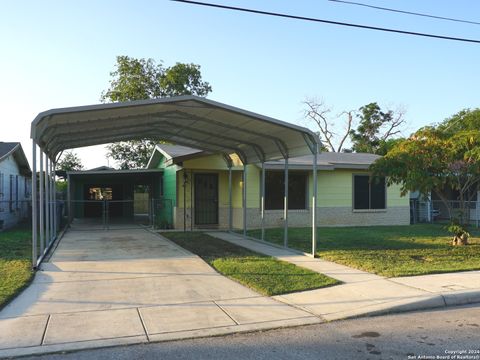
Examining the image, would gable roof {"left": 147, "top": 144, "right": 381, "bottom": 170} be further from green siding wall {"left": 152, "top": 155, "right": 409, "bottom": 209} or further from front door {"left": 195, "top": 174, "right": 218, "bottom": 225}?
front door {"left": 195, "top": 174, "right": 218, "bottom": 225}

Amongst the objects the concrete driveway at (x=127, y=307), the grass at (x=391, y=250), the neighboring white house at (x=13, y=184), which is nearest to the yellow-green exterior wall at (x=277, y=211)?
the grass at (x=391, y=250)

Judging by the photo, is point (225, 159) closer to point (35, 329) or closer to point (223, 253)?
point (223, 253)

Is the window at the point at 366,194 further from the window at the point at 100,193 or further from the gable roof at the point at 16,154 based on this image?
the window at the point at 100,193

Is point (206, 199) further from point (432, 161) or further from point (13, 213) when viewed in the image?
point (432, 161)

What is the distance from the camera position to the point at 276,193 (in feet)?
64.9

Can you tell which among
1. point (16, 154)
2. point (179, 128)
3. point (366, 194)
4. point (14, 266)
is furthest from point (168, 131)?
point (16, 154)

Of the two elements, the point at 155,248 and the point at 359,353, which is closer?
the point at 359,353

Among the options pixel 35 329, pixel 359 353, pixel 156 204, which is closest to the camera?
pixel 359 353

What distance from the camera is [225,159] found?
17.7 meters

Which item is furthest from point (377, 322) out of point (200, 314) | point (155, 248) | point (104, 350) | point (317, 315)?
point (155, 248)

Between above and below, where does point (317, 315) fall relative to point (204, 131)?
below

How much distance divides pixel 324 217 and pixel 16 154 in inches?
600

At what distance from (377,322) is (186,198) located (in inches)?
528

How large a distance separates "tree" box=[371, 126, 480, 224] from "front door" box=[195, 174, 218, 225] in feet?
26.9
